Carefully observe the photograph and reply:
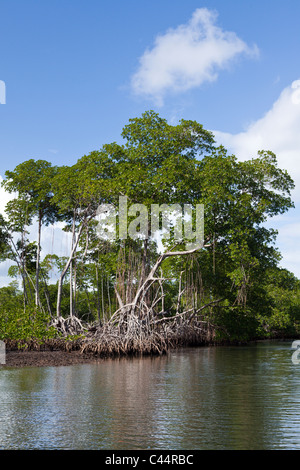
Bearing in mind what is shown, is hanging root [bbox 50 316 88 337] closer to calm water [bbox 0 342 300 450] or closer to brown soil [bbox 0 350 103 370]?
brown soil [bbox 0 350 103 370]

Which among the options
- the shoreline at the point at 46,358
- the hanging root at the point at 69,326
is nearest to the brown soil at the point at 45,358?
the shoreline at the point at 46,358

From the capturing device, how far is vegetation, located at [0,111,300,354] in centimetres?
1862

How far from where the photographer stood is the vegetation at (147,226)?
61.1 ft

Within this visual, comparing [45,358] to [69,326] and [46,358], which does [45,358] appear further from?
[69,326]

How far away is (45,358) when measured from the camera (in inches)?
624

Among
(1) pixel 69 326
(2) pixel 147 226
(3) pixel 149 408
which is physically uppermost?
(2) pixel 147 226

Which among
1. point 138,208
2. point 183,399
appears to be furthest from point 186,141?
point 183,399

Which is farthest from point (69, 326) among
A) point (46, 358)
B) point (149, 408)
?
point (149, 408)

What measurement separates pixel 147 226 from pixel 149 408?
41.5 ft

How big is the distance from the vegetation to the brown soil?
1.88 feet

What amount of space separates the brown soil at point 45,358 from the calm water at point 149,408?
134 cm

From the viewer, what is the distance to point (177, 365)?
14422mm

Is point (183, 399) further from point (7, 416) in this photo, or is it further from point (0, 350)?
point (0, 350)
